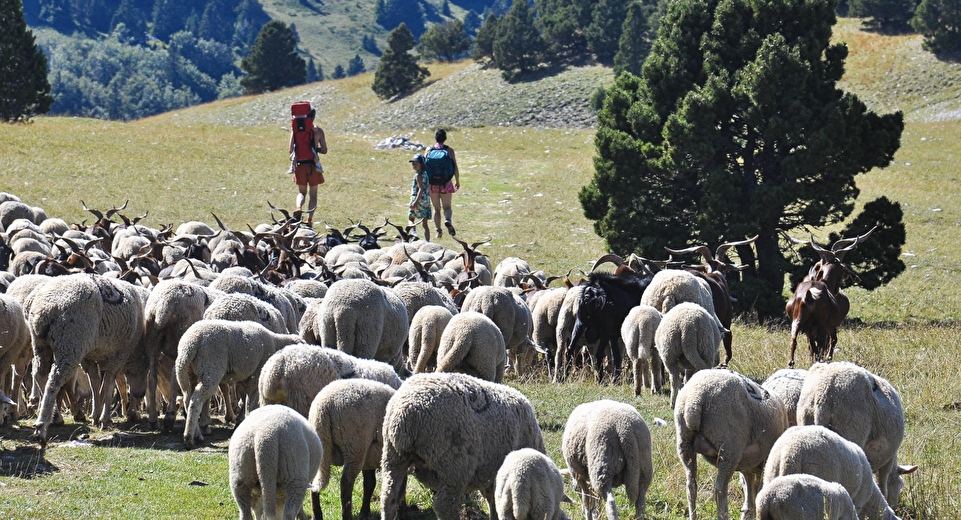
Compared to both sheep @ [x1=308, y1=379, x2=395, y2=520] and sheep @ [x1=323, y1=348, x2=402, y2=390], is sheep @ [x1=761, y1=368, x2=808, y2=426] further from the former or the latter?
sheep @ [x1=308, y1=379, x2=395, y2=520]

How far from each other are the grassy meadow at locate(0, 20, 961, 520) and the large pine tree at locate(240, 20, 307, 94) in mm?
26392

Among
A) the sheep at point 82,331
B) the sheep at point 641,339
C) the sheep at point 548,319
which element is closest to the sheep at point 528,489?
the sheep at point 82,331

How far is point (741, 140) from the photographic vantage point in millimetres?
22562

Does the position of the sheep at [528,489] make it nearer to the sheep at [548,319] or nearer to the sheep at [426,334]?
the sheep at [426,334]

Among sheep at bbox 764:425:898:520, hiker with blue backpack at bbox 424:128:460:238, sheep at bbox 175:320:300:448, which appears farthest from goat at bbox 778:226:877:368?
hiker with blue backpack at bbox 424:128:460:238

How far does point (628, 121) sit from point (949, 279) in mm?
9097

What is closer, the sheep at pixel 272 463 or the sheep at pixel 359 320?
the sheep at pixel 272 463

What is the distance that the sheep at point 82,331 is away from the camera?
10.4m

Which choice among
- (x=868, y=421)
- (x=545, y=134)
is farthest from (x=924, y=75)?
(x=868, y=421)

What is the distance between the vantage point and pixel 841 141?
67.7ft

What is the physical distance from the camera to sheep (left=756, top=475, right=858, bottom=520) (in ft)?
22.0

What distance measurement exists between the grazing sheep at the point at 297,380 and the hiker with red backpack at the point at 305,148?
51.3 ft

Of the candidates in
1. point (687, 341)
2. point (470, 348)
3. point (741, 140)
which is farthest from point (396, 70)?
point (470, 348)

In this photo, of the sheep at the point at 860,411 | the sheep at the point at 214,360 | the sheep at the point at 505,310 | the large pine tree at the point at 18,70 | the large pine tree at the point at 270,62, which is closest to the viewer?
the sheep at the point at 860,411
